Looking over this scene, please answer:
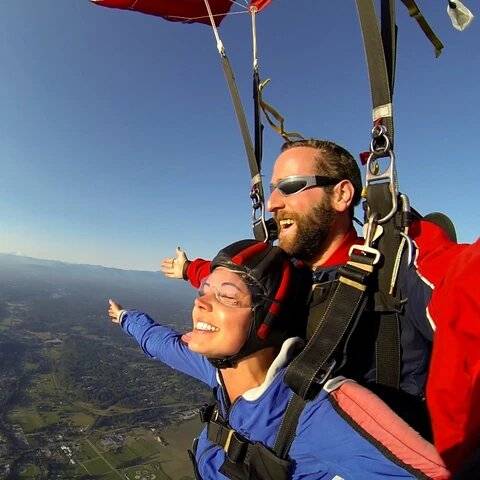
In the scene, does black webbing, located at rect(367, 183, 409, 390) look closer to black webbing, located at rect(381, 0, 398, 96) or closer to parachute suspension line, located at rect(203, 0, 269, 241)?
black webbing, located at rect(381, 0, 398, 96)

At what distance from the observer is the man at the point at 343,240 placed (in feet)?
4.87

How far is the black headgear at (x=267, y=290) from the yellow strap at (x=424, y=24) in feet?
4.92

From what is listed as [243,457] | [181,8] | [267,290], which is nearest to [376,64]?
[267,290]

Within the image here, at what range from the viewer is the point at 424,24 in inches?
78.0

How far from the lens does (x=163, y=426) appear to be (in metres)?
51.9

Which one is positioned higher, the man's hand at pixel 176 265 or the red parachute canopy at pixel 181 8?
the red parachute canopy at pixel 181 8

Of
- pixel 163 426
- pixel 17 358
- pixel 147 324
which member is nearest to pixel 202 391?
pixel 163 426

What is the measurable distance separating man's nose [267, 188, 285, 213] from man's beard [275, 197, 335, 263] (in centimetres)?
12

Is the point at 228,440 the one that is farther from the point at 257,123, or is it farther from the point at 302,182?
the point at 257,123

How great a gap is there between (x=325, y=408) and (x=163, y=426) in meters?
58.6

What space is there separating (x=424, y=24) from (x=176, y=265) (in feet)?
10.0

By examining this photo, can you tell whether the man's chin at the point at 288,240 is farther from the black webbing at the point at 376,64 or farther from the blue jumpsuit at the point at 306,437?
the black webbing at the point at 376,64

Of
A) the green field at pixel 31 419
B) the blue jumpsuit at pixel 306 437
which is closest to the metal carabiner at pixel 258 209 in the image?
the blue jumpsuit at pixel 306 437

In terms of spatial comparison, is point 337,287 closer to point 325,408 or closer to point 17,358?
point 325,408
